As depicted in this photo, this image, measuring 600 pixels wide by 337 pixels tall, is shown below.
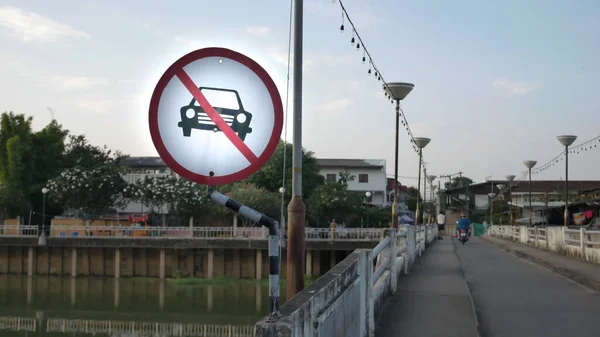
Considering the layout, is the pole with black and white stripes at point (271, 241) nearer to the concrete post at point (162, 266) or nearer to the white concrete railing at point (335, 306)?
the white concrete railing at point (335, 306)

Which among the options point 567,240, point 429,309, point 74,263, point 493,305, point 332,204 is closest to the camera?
point 429,309

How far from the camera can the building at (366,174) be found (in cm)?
6638

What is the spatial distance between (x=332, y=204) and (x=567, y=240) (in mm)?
27304

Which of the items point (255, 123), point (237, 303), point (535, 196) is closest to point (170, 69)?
point (255, 123)

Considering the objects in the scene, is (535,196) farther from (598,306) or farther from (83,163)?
(598,306)

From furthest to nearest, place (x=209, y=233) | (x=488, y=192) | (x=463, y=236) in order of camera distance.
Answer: (x=488, y=192) < (x=209, y=233) < (x=463, y=236)

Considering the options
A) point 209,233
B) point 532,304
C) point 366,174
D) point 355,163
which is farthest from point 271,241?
point 366,174

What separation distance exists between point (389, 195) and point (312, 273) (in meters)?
39.3

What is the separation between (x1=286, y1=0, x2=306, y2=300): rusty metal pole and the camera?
511 centimetres

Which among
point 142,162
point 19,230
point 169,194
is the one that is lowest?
point 19,230

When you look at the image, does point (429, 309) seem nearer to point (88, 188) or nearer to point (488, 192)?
point (88, 188)

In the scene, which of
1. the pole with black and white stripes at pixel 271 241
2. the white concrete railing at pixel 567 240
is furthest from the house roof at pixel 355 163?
the pole with black and white stripes at pixel 271 241

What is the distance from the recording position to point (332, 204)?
47219 millimetres

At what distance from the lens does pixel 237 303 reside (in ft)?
92.7
